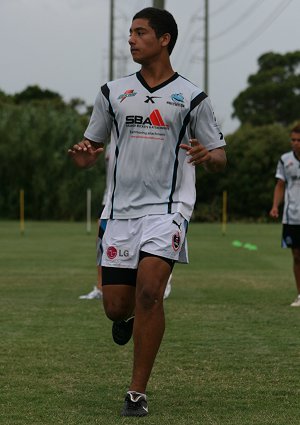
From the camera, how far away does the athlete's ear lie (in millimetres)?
6676

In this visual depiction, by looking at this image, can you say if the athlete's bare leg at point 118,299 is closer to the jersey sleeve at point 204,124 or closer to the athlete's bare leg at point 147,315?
the athlete's bare leg at point 147,315

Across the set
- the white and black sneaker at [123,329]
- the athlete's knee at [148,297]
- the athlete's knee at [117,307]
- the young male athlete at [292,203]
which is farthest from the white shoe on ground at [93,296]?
the athlete's knee at [148,297]

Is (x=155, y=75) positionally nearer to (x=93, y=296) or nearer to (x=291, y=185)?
(x=291, y=185)

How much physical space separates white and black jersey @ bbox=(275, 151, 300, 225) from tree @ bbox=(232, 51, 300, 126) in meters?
74.9

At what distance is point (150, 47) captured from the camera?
6605 millimetres

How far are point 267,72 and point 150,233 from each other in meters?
86.0

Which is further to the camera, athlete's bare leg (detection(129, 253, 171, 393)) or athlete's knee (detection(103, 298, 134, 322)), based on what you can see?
athlete's knee (detection(103, 298, 134, 322))

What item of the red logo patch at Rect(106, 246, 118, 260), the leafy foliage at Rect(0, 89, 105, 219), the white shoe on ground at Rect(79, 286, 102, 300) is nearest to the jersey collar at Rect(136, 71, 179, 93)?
the red logo patch at Rect(106, 246, 118, 260)

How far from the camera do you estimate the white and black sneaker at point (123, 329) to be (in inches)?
279

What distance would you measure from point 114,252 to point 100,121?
89 centimetres

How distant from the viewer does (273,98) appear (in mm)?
89188

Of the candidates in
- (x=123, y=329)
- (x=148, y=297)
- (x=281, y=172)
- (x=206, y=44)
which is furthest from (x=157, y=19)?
(x=206, y=44)

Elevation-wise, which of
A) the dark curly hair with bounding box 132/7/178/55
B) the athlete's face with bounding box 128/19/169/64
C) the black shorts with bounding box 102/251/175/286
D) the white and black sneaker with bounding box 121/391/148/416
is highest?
the dark curly hair with bounding box 132/7/178/55

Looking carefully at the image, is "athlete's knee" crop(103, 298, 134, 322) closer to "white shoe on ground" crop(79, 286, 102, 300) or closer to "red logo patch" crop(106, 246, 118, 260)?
"red logo patch" crop(106, 246, 118, 260)
